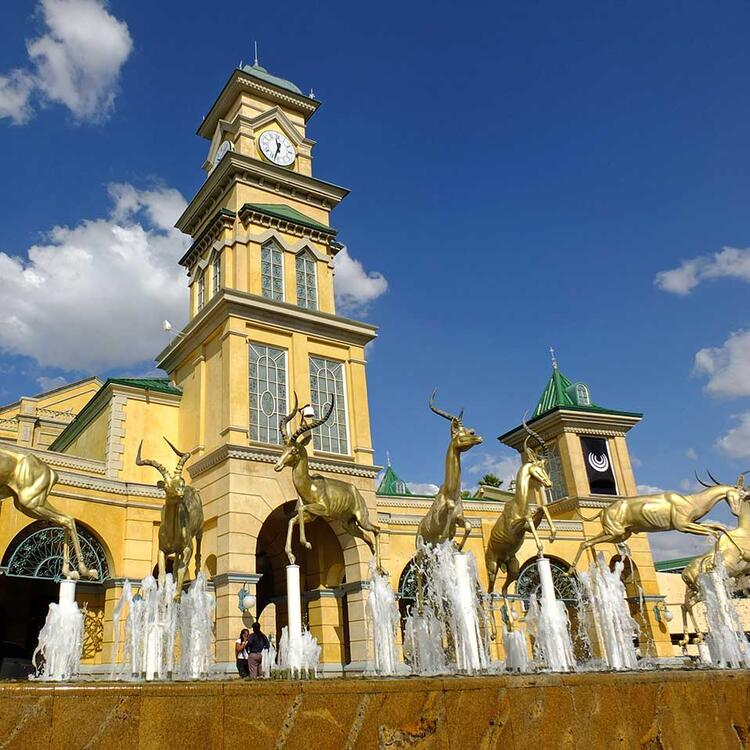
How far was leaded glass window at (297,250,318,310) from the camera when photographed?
24.2 metres

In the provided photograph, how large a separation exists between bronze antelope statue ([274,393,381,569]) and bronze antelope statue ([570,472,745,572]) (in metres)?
6.43

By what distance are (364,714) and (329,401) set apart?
16.9 metres

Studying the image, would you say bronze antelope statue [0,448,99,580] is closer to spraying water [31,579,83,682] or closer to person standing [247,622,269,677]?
spraying water [31,579,83,682]

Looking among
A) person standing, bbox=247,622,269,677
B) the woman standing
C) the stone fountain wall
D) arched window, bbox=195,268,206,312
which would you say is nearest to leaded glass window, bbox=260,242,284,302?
arched window, bbox=195,268,206,312

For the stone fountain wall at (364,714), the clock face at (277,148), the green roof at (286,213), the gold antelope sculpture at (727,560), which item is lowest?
the stone fountain wall at (364,714)

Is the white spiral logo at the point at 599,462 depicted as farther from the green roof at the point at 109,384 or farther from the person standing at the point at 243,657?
the person standing at the point at 243,657

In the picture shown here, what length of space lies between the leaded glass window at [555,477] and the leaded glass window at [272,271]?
A: 15.0m

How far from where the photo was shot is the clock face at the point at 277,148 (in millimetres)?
26734

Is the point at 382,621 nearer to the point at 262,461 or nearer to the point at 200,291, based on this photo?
the point at 262,461

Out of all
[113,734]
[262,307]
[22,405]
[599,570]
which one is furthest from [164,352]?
[113,734]

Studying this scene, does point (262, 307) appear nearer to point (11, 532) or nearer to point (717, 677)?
point (11, 532)

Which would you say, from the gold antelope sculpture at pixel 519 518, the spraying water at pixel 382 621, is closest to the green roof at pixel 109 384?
the spraying water at pixel 382 621

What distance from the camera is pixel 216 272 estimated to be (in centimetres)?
2508

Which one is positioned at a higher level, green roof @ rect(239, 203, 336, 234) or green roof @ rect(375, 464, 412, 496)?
green roof @ rect(239, 203, 336, 234)
